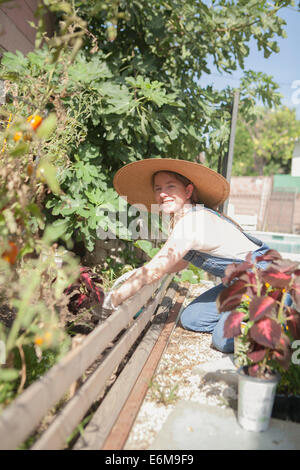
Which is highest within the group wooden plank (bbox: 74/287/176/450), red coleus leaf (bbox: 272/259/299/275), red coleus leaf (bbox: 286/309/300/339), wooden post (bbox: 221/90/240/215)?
wooden post (bbox: 221/90/240/215)

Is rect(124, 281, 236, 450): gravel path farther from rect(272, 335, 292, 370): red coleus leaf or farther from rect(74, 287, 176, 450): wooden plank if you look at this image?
rect(272, 335, 292, 370): red coleus leaf

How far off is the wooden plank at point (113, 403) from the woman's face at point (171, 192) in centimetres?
78

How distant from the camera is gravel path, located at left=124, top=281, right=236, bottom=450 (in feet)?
4.50

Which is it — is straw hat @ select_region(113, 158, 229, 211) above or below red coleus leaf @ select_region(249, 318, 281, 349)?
above

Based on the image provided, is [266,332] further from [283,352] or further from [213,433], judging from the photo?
[213,433]

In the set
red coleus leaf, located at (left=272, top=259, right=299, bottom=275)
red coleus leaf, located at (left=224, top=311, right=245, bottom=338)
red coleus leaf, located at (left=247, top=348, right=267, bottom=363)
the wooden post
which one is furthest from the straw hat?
the wooden post

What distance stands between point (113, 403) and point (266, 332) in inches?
24.2

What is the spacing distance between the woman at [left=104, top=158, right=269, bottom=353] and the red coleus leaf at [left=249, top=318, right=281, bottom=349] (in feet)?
2.01

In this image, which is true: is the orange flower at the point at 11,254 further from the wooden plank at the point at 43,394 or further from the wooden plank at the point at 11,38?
the wooden plank at the point at 11,38

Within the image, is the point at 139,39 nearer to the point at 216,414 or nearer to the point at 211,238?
the point at 211,238

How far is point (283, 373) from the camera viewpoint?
1632mm

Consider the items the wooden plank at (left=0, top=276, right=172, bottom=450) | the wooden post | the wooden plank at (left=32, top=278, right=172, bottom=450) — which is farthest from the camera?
the wooden post
